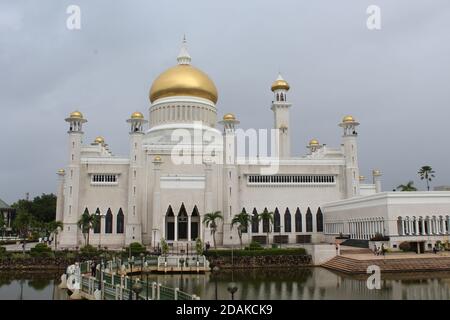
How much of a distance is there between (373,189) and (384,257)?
71.6 feet

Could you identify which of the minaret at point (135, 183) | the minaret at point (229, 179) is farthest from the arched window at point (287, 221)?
the minaret at point (135, 183)

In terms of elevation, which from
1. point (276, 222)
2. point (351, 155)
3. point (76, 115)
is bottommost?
point (276, 222)

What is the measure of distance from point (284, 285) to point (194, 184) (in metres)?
18.8

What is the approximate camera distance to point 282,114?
48938 millimetres

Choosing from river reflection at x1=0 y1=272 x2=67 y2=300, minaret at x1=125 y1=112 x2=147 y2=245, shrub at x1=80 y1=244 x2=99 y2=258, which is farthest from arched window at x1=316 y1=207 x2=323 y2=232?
river reflection at x1=0 y1=272 x2=67 y2=300

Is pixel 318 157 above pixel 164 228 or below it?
above

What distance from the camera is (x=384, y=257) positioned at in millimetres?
28750

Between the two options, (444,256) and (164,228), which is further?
(164,228)

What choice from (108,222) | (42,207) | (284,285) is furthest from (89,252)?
(42,207)

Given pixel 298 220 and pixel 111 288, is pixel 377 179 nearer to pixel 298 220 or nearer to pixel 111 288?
pixel 298 220

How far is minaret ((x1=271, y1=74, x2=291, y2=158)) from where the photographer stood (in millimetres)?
48188

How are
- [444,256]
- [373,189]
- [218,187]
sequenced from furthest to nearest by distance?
[373,189] → [218,187] → [444,256]

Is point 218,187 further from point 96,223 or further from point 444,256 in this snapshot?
point 444,256
